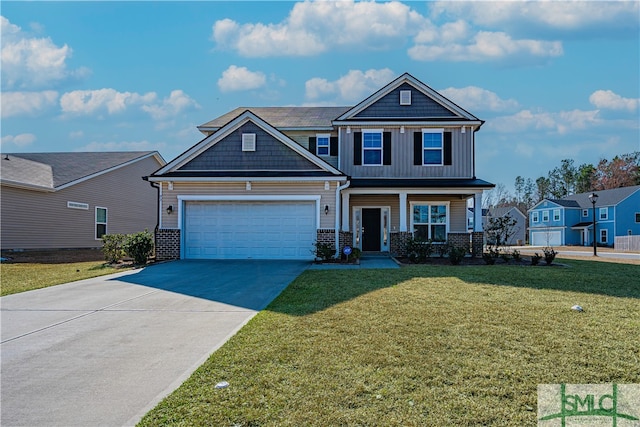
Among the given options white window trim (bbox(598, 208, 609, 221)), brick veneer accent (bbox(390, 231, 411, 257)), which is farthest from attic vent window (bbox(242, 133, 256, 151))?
white window trim (bbox(598, 208, 609, 221))

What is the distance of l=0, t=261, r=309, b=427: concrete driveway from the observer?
3934mm

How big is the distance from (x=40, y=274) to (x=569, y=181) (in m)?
74.7

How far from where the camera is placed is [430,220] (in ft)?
63.6

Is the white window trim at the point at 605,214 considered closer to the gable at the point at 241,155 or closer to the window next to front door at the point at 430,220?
the window next to front door at the point at 430,220

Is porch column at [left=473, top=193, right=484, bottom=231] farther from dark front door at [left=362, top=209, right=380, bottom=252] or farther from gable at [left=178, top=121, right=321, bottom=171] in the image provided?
gable at [left=178, top=121, right=321, bottom=171]

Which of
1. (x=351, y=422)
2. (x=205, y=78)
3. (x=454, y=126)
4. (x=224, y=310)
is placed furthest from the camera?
(x=454, y=126)

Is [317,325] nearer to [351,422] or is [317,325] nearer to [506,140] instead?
[351,422]

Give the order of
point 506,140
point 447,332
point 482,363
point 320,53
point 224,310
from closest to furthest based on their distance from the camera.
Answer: point 482,363 → point 447,332 → point 224,310 → point 320,53 → point 506,140

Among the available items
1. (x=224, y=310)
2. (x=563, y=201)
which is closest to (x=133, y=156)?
(x=224, y=310)

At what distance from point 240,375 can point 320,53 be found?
45.9 ft

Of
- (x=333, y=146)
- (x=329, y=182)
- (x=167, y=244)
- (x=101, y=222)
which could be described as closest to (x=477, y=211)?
(x=329, y=182)

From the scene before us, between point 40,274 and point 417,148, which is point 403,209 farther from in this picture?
point 40,274

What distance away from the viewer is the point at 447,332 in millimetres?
5738

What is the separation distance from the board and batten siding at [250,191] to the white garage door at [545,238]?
4227cm
